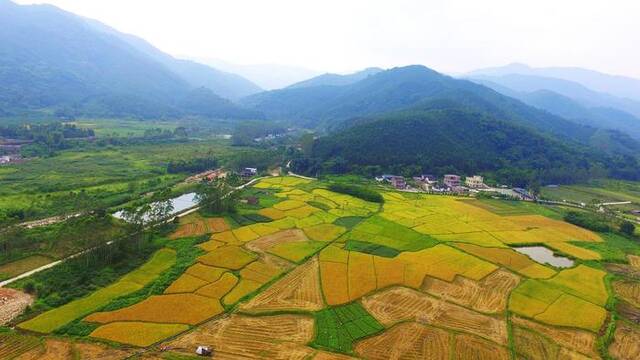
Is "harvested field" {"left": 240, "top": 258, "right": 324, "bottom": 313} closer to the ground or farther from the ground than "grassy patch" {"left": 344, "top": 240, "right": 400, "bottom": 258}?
closer to the ground

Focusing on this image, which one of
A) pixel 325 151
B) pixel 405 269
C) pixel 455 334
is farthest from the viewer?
pixel 325 151

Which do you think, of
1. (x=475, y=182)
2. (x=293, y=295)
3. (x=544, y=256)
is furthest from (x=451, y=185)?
(x=293, y=295)

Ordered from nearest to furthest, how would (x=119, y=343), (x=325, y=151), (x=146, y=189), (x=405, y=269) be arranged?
1. (x=119, y=343)
2. (x=405, y=269)
3. (x=146, y=189)
4. (x=325, y=151)

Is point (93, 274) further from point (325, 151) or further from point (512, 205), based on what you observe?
point (325, 151)

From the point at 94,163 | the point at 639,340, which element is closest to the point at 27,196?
the point at 94,163

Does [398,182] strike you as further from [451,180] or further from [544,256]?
[544,256]

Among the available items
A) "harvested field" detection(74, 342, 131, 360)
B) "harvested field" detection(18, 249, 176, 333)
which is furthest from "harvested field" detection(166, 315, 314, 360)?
"harvested field" detection(18, 249, 176, 333)

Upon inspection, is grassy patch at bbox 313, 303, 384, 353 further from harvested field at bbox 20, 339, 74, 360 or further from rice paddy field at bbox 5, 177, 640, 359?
harvested field at bbox 20, 339, 74, 360
